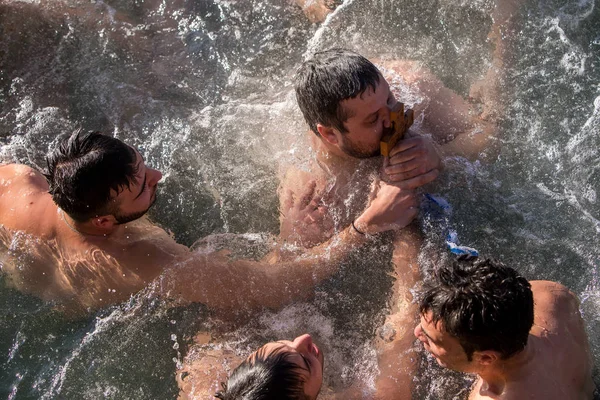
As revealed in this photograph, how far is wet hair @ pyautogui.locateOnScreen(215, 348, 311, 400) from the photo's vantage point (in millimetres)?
2211

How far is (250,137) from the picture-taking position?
4145 mm

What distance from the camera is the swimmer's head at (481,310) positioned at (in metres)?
2.24

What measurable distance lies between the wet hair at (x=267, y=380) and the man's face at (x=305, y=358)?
0.02m

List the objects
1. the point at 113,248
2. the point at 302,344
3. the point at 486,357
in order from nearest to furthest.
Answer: the point at 486,357, the point at 302,344, the point at 113,248

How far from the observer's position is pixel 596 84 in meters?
4.03

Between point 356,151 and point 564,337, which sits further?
point 356,151

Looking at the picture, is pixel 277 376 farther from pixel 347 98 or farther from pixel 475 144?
pixel 475 144

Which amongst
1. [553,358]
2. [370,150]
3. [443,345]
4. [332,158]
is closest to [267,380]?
[443,345]

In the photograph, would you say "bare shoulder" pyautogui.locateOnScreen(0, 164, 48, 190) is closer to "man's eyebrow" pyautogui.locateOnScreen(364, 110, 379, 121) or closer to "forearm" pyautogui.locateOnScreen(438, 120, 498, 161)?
"man's eyebrow" pyautogui.locateOnScreen(364, 110, 379, 121)

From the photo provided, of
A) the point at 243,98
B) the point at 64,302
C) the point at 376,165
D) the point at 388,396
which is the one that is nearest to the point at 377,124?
the point at 376,165

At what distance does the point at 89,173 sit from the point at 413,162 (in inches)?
60.4

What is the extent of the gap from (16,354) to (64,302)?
46cm

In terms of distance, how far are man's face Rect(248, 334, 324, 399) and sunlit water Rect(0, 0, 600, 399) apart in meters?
0.75

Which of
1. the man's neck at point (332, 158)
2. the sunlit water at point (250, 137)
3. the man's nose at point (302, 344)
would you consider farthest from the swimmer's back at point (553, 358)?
the man's neck at point (332, 158)
